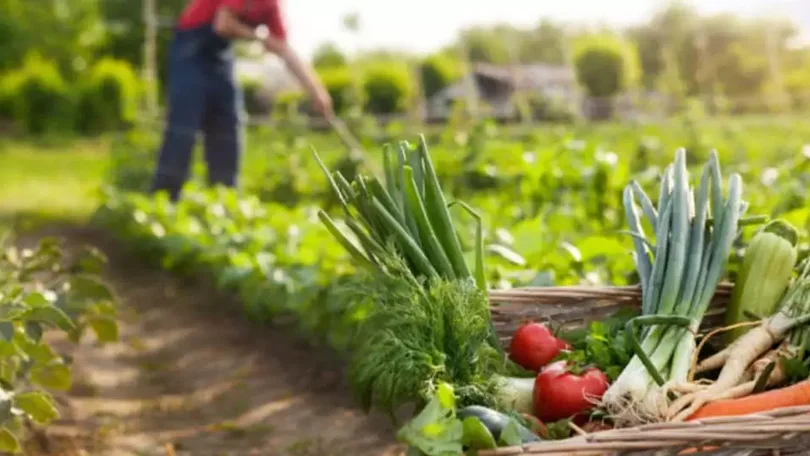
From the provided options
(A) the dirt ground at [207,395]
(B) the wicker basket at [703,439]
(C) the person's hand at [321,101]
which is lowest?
(A) the dirt ground at [207,395]

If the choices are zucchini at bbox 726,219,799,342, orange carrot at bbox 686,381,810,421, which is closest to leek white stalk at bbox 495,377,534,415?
orange carrot at bbox 686,381,810,421

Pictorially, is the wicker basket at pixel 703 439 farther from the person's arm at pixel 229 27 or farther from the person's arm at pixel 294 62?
the person's arm at pixel 229 27

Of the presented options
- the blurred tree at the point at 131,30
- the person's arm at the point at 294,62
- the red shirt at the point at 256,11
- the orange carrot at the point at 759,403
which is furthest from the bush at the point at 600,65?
the orange carrot at the point at 759,403

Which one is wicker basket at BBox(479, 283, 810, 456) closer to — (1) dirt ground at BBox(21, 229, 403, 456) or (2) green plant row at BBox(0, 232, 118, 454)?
(2) green plant row at BBox(0, 232, 118, 454)

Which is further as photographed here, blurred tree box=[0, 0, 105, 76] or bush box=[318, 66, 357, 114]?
blurred tree box=[0, 0, 105, 76]

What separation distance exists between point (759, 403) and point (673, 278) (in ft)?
1.23

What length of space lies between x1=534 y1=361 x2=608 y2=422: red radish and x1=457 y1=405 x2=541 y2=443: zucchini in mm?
196

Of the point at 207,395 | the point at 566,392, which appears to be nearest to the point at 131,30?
the point at 207,395

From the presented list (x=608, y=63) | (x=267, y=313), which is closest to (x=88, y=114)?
(x=608, y=63)

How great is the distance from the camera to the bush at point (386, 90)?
19.8 m

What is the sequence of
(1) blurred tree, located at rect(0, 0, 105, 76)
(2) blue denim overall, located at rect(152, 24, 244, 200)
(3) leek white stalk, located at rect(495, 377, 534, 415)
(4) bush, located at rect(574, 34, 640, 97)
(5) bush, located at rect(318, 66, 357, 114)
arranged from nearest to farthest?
(3) leek white stalk, located at rect(495, 377, 534, 415) → (2) blue denim overall, located at rect(152, 24, 244, 200) → (4) bush, located at rect(574, 34, 640, 97) → (5) bush, located at rect(318, 66, 357, 114) → (1) blurred tree, located at rect(0, 0, 105, 76)

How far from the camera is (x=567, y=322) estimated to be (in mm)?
2699

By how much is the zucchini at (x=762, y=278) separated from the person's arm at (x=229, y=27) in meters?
4.68

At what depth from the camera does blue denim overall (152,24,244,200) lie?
7363mm
